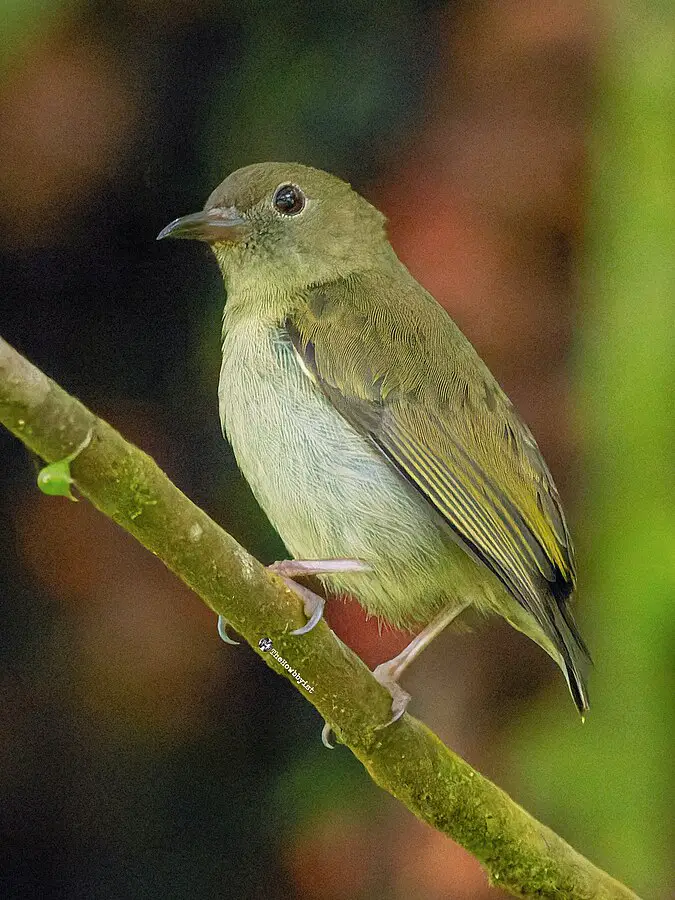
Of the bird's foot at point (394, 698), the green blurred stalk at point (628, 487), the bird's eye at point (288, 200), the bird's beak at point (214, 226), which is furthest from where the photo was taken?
the green blurred stalk at point (628, 487)

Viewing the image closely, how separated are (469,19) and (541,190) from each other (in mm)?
344

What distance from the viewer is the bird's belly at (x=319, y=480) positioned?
171 centimetres

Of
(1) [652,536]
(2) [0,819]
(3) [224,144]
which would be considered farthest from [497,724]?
(3) [224,144]

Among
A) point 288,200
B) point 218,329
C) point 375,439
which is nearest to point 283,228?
point 288,200

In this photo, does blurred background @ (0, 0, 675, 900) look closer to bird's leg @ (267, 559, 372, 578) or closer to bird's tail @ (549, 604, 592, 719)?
bird's tail @ (549, 604, 592, 719)

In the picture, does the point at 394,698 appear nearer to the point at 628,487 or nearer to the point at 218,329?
the point at 628,487

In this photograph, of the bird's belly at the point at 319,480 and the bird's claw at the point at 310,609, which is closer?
the bird's claw at the point at 310,609

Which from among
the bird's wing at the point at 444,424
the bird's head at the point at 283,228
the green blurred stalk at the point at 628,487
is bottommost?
the green blurred stalk at the point at 628,487

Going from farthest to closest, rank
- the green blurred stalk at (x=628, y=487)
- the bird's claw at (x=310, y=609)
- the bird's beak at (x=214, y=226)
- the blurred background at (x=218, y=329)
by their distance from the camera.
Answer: the blurred background at (x=218, y=329)
the green blurred stalk at (x=628, y=487)
the bird's beak at (x=214, y=226)
the bird's claw at (x=310, y=609)

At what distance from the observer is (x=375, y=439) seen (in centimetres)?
172

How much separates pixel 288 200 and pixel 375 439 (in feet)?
1.35

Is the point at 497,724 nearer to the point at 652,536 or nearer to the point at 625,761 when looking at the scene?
the point at 625,761

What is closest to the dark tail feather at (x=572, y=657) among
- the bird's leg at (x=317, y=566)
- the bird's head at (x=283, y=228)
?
the bird's leg at (x=317, y=566)

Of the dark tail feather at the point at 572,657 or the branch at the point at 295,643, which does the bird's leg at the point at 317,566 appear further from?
the dark tail feather at the point at 572,657
